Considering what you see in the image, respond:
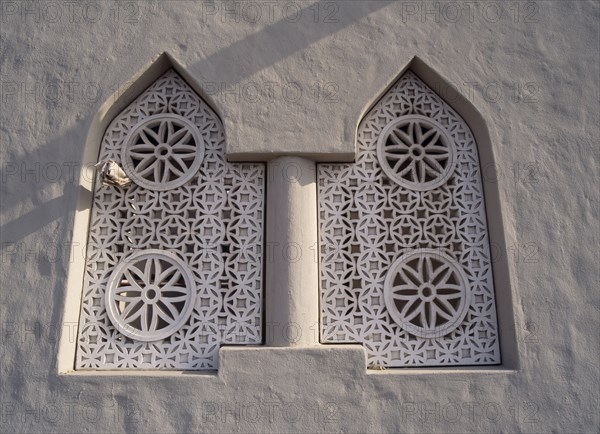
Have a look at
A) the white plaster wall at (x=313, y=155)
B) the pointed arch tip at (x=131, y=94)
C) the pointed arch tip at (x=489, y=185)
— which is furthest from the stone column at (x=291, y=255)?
the pointed arch tip at (x=131, y=94)

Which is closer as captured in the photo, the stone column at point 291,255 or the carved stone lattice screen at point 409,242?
the stone column at point 291,255

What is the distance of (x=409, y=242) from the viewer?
16.2 ft

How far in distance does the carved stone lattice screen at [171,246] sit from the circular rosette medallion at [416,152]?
93 cm

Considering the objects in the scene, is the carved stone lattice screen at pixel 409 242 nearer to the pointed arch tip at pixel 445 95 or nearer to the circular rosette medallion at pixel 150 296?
the pointed arch tip at pixel 445 95

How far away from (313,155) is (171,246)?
1.16 metres

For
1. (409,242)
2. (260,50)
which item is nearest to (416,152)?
(409,242)

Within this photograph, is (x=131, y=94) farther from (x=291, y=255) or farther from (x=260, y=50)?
(x=291, y=255)

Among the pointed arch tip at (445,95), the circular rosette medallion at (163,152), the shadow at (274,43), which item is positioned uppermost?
the shadow at (274,43)

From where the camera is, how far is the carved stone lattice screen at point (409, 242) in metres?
4.75

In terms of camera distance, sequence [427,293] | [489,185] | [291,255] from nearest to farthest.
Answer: [291,255] → [427,293] → [489,185]

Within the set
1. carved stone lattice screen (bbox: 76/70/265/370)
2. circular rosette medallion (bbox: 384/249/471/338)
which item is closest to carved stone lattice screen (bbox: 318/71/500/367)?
circular rosette medallion (bbox: 384/249/471/338)

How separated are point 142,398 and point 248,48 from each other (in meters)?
2.54

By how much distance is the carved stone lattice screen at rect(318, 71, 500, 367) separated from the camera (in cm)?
475

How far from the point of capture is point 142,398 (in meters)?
4.43
